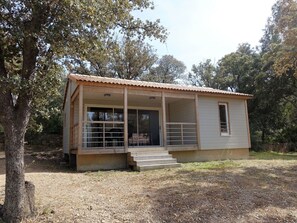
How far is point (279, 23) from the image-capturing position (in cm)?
1172

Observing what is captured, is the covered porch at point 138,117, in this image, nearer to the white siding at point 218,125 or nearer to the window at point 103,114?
the window at point 103,114

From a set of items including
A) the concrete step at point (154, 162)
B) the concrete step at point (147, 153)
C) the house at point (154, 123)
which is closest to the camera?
the concrete step at point (154, 162)

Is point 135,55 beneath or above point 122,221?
above

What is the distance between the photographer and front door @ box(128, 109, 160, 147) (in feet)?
44.9

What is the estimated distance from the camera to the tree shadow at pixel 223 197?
452 centimetres

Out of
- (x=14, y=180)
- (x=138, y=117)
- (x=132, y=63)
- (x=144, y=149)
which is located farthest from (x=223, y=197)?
(x=132, y=63)

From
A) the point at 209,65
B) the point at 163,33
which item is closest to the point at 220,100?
the point at 163,33

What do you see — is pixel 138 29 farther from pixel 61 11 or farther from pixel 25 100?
pixel 25 100

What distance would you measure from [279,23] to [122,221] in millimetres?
11359

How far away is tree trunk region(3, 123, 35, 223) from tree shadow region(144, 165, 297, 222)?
2.19m

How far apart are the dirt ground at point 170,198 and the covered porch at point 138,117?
371 cm

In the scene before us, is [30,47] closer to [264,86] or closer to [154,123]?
[154,123]

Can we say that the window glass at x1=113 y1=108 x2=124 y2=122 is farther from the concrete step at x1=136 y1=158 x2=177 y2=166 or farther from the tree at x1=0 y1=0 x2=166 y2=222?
the tree at x1=0 y1=0 x2=166 y2=222

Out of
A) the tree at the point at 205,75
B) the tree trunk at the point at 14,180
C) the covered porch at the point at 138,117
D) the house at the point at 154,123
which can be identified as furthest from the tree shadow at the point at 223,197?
the tree at the point at 205,75
